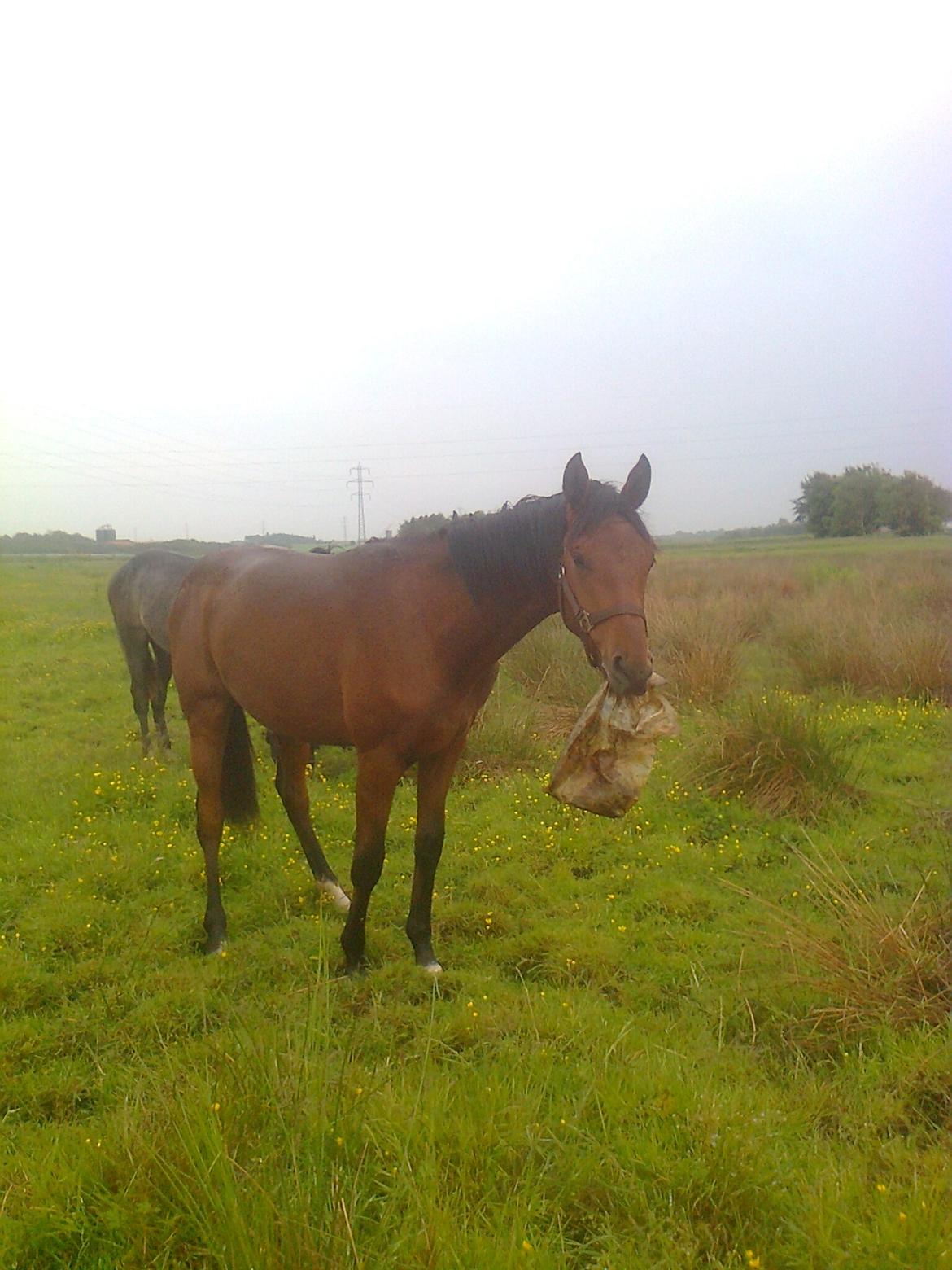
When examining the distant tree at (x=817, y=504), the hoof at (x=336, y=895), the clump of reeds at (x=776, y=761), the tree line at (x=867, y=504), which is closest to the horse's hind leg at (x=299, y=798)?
the hoof at (x=336, y=895)

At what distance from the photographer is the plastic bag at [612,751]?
312cm

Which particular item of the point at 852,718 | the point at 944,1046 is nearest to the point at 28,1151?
the point at 944,1046

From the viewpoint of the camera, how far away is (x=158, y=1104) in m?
2.25

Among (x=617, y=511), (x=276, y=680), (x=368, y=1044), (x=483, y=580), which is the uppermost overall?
(x=617, y=511)

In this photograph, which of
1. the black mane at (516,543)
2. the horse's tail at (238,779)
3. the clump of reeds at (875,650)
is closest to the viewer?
the black mane at (516,543)

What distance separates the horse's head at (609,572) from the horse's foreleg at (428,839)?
1027 mm

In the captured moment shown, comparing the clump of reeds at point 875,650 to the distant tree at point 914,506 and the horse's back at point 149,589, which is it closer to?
the horse's back at point 149,589

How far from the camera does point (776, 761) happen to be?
5.84 m

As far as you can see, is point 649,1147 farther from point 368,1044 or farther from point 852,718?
point 852,718

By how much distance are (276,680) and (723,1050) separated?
2617mm

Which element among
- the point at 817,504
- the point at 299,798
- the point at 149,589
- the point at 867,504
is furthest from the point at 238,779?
the point at 817,504

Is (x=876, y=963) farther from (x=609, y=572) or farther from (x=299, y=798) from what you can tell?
(x=299, y=798)

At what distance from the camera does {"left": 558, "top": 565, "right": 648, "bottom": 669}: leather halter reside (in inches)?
112

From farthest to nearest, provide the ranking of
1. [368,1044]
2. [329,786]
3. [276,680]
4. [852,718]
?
[852,718] → [329,786] → [276,680] → [368,1044]
